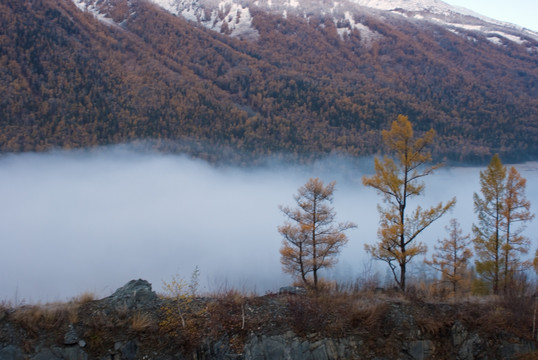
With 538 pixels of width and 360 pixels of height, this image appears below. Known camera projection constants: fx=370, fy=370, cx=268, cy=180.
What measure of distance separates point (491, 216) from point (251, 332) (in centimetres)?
1922

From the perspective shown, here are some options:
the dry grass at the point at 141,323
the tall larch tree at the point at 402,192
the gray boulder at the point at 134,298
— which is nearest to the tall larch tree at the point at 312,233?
the tall larch tree at the point at 402,192

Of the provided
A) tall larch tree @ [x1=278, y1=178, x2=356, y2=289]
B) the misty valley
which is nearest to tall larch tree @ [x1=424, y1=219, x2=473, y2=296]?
tall larch tree @ [x1=278, y1=178, x2=356, y2=289]

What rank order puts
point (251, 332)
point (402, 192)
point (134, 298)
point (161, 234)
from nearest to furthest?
point (251, 332) < point (134, 298) < point (402, 192) < point (161, 234)

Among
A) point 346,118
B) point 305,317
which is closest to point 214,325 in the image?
point 305,317

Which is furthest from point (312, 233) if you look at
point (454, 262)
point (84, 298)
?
point (454, 262)

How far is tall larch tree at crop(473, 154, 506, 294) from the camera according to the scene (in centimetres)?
2212

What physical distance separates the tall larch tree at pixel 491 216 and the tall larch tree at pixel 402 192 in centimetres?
876

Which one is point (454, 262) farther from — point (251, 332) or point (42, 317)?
point (42, 317)

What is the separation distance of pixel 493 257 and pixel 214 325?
806 inches

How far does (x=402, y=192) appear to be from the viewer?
51.9ft

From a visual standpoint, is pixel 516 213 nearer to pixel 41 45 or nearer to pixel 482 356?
pixel 482 356

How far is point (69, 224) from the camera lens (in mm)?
185500

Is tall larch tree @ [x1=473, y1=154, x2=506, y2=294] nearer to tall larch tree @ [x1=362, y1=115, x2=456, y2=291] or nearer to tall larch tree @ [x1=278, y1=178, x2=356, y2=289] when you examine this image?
tall larch tree @ [x1=362, y1=115, x2=456, y2=291]

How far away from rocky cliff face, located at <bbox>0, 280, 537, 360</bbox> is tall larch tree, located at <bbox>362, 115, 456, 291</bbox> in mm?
4357
